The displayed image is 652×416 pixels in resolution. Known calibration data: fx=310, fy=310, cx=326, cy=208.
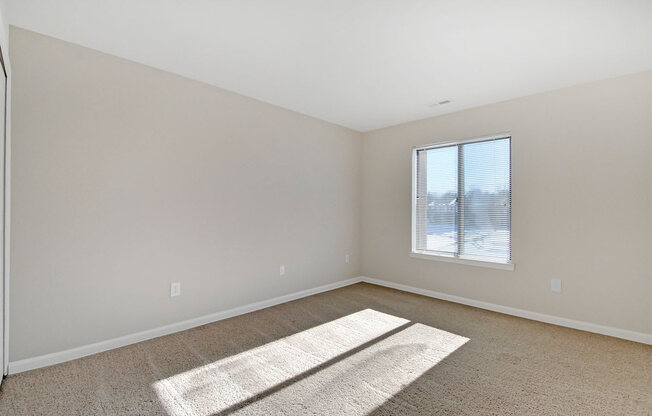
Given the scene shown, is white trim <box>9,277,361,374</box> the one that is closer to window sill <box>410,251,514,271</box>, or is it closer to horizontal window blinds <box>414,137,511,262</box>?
window sill <box>410,251,514,271</box>

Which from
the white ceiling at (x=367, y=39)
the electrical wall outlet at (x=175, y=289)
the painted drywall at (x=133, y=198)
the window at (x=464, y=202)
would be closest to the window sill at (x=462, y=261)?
the window at (x=464, y=202)

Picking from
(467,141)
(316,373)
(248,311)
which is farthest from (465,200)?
(248,311)

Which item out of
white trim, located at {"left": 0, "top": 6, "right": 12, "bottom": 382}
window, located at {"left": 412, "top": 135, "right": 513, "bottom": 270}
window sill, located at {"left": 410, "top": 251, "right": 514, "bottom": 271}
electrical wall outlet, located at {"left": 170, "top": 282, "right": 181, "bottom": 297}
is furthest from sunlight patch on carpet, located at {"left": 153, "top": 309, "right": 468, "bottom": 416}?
window, located at {"left": 412, "top": 135, "right": 513, "bottom": 270}

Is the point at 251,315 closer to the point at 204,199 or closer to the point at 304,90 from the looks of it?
the point at 204,199

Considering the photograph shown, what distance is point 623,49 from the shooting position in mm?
2471

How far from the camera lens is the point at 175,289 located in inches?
117

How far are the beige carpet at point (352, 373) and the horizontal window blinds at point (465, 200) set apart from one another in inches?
40.3

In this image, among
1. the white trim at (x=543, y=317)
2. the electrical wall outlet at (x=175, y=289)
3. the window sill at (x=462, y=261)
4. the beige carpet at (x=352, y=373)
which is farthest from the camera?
the window sill at (x=462, y=261)

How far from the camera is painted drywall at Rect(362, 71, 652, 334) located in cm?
284

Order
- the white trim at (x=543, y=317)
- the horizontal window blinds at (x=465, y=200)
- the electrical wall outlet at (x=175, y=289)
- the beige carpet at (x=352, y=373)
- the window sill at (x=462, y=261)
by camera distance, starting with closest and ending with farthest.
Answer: the beige carpet at (x=352, y=373), the white trim at (x=543, y=317), the electrical wall outlet at (x=175, y=289), the window sill at (x=462, y=261), the horizontal window blinds at (x=465, y=200)

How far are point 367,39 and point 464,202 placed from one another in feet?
8.32

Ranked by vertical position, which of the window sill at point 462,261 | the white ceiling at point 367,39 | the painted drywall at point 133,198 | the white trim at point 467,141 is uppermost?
the white ceiling at point 367,39

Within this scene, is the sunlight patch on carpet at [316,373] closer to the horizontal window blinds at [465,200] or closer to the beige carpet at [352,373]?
the beige carpet at [352,373]

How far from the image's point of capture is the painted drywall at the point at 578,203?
284cm
